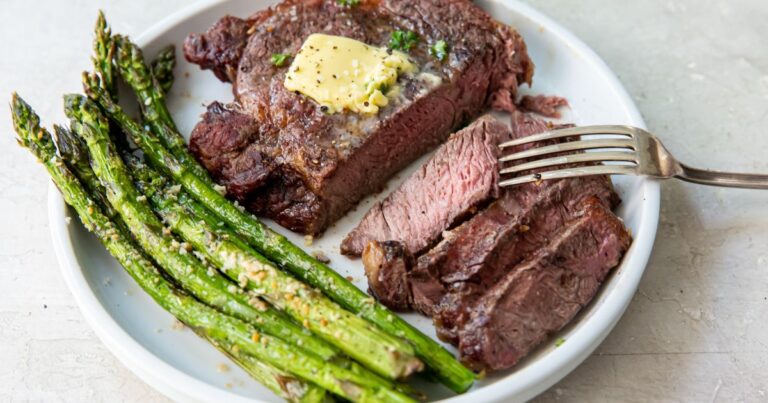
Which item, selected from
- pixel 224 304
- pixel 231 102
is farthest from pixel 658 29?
pixel 224 304

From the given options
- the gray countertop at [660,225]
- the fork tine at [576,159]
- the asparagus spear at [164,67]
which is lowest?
the gray countertop at [660,225]

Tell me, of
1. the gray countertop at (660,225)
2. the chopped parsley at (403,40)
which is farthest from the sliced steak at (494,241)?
the chopped parsley at (403,40)

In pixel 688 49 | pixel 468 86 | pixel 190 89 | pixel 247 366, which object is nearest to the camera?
pixel 247 366

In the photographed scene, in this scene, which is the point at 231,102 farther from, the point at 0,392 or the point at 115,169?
the point at 0,392

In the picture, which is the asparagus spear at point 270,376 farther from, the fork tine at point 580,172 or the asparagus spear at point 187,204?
the fork tine at point 580,172

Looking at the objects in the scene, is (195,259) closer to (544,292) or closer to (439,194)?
(439,194)

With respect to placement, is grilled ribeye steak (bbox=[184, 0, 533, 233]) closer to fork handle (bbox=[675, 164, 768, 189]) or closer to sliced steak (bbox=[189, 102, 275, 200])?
sliced steak (bbox=[189, 102, 275, 200])

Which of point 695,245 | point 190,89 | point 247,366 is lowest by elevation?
point 695,245

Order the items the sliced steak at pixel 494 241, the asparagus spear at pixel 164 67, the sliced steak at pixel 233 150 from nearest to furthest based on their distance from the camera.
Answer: the sliced steak at pixel 494 241
the sliced steak at pixel 233 150
the asparagus spear at pixel 164 67
